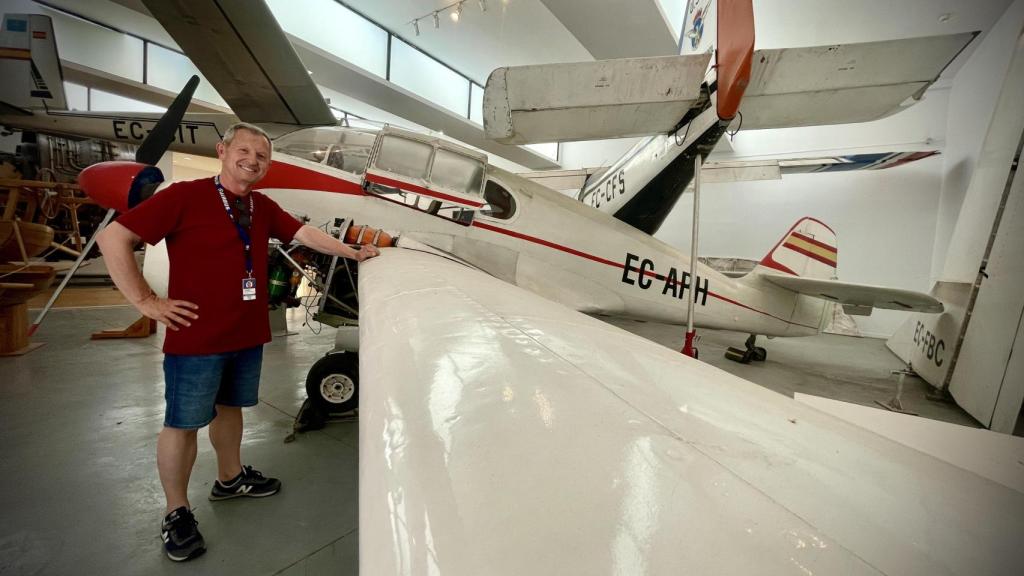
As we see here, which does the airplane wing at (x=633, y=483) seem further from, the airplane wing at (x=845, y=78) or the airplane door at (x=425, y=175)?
the airplane wing at (x=845, y=78)

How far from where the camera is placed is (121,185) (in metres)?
2.11

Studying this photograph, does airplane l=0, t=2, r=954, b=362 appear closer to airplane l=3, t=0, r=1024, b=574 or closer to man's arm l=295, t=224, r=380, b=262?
man's arm l=295, t=224, r=380, b=262

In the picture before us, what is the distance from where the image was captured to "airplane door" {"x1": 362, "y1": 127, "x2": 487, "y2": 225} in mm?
2781

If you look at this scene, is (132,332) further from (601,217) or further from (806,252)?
(806,252)

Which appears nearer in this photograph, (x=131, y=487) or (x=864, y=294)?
(x=131, y=487)

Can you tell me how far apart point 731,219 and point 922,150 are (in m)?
3.06

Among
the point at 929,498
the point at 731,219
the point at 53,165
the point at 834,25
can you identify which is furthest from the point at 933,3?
the point at 53,165

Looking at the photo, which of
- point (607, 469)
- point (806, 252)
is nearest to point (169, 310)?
point (607, 469)

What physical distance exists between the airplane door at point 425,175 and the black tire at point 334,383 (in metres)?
1.26

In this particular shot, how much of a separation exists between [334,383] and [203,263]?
140cm

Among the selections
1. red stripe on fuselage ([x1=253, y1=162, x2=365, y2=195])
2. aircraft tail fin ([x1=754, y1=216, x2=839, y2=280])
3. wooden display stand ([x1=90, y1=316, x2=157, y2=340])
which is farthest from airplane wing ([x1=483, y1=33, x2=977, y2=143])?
wooden display stand ([x1=90, y1=316, x2=157, y2=340])

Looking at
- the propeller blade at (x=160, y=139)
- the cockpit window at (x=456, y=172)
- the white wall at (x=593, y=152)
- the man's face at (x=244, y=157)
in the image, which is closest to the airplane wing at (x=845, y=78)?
the cockpit window at (x=456, y=172)

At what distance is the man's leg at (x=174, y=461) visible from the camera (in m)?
1.42

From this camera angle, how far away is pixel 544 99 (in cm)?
269
